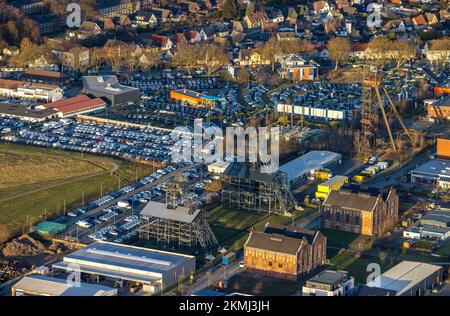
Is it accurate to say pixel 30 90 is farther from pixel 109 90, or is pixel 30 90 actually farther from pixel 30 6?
pixel 30 6

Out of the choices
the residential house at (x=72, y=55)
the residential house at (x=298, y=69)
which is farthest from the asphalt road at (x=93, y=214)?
the residential house at (x=72, y=55)

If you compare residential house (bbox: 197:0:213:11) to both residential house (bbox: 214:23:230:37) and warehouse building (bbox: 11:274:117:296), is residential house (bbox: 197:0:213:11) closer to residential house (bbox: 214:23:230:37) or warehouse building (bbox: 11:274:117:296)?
residential house (bbox: 214:23:230:37)

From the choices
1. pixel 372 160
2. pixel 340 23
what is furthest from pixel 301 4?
pixel 372 160

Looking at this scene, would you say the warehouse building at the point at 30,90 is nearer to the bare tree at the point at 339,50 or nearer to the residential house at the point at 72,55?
the residential house at the point at 72,55

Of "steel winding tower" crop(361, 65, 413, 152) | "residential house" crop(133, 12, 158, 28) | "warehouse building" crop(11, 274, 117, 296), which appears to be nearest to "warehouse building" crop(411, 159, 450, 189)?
"steel winding tower" crop(361, 65, 413, 152)

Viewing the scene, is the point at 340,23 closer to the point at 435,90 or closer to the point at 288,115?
the point at 435,90
